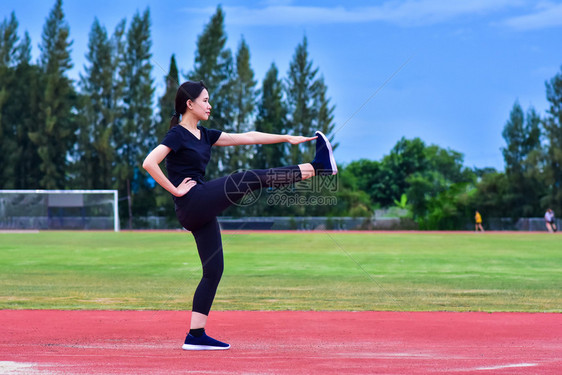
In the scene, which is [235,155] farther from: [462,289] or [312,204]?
[462,289]

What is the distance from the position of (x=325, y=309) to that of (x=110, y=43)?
6245 cm

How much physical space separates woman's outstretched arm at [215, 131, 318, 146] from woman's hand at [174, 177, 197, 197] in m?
0.59

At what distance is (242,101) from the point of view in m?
67.5

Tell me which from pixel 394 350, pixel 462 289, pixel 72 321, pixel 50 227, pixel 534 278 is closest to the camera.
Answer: pixel 394 350

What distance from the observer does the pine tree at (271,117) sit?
6856 cm

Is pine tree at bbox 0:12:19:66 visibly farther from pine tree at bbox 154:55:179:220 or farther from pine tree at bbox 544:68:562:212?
pine tree at bbox 544:68:562:212

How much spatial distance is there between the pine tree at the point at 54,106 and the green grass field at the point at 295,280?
43383mm

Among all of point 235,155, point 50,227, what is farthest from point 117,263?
point 235,155

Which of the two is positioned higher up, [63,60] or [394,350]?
[63,60]

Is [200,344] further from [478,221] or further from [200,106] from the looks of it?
[478,221]

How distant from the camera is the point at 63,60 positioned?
6894 centimetres

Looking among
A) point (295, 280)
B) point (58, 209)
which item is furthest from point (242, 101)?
point (295, 280)

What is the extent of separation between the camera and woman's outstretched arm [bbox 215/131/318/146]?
21.6ft

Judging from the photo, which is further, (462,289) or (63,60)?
(63,60)
